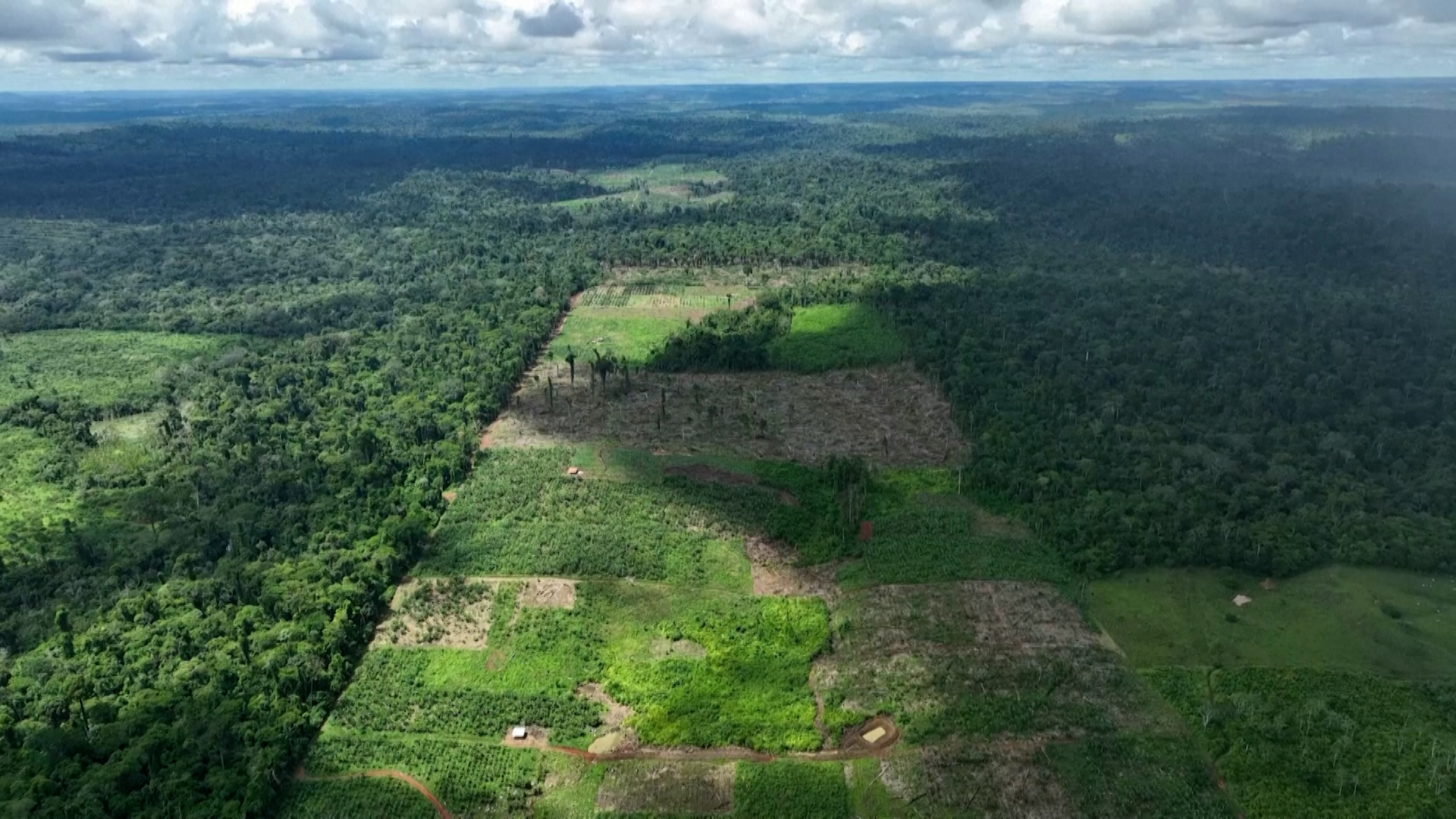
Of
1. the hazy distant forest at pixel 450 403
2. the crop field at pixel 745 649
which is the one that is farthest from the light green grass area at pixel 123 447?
the crop field at pixel 745 649

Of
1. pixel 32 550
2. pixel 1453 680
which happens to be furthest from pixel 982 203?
pixel 32 550

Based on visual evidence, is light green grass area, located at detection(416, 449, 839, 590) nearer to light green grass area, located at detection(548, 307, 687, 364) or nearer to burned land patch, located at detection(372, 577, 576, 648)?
burned land patch, located at detection(372, 577, 576, 648)

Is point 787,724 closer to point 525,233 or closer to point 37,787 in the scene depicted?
point 37,787

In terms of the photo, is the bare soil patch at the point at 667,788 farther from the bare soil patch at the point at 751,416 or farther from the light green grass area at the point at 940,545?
the bare soil patch at the point at 751,416

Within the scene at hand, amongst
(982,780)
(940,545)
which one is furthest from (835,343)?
(982,780)

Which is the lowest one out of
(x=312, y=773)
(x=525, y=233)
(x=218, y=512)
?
(x=312, y=773)
